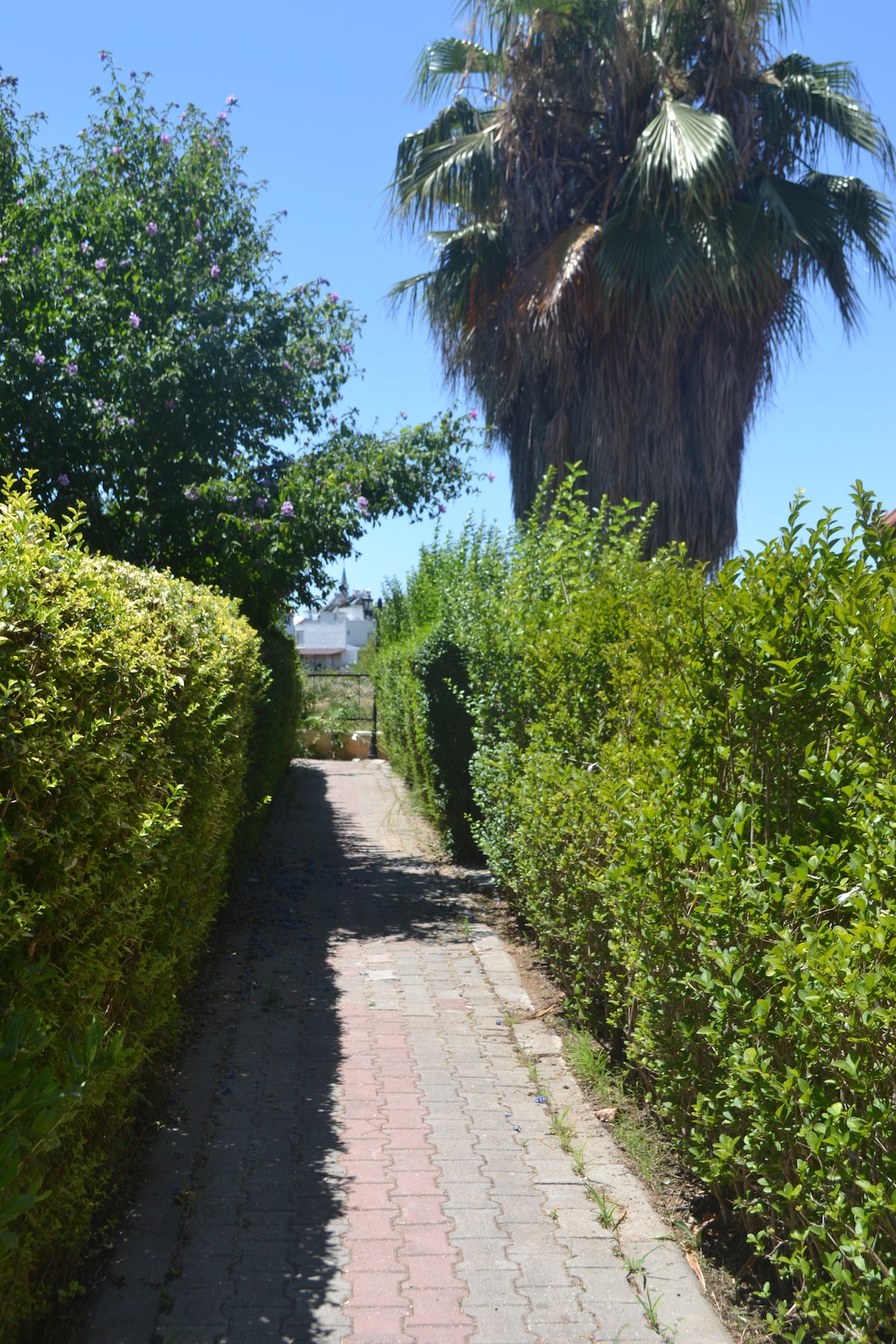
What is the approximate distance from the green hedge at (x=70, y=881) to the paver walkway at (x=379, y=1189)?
36 centimetres

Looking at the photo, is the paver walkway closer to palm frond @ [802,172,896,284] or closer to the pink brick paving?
the pink brick paving

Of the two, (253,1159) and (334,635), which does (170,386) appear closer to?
(253,1159)

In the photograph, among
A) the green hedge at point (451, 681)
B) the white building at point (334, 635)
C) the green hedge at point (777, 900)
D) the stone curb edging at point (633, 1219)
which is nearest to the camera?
the green hedge at point (777, 900)

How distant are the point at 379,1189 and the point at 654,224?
1092 centimetres

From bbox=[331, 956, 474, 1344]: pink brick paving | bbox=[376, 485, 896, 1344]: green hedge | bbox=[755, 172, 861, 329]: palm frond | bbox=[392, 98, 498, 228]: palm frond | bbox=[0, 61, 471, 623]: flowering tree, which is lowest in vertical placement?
bbox=[331, 956, 474, 1344]: pink brick paving

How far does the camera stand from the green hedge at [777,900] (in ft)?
7.74

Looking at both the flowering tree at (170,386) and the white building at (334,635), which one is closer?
the flowering tree at (170,386)

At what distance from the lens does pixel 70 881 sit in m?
2.51

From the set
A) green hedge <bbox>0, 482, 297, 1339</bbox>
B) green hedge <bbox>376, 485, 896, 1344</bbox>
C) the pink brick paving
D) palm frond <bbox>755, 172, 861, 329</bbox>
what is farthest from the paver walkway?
palm frond <bbox>755, 172, 861, 329</bbox>

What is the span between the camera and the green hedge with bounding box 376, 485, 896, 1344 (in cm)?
236

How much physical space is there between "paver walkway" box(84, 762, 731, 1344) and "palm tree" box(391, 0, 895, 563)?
8.06 m

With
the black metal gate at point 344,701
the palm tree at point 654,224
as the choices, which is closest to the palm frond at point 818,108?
the palm tree at point 654,224

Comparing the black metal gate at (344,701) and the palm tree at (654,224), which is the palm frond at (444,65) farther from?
the black metal gate at (344,701)

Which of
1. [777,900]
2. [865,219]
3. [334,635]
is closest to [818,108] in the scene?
[865,219]
